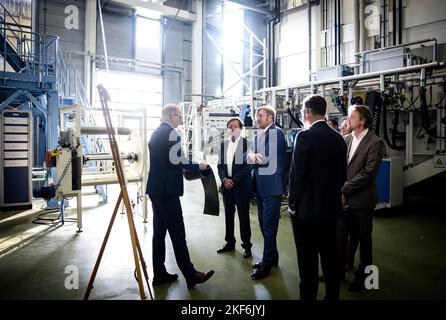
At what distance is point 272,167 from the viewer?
11.6 feet

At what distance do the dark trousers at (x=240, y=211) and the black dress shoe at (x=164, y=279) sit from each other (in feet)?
3.38

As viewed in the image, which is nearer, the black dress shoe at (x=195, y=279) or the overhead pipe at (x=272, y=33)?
the black dress shoe at (x=195, y=279)

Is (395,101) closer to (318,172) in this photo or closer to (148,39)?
(318,172)

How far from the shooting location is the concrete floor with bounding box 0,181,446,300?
3.12m

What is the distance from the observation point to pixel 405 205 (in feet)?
24.1

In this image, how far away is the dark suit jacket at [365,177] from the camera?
3029 mm

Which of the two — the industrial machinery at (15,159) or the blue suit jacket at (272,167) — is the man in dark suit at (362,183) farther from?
the industrial machinery at (15,159)

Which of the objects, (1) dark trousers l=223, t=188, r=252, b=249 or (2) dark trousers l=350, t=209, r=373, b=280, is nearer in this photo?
(2) dark trousers l=350, t=209, r=373, b=280

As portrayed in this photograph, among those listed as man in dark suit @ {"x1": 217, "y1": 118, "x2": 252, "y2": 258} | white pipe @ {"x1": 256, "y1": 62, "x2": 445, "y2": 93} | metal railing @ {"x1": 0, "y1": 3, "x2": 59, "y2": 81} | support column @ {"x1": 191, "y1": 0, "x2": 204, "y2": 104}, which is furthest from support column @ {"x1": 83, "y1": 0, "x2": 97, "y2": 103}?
man in dark suit @ {"x1": 217, "y1": 118, "x2": 252, "y2": 258}

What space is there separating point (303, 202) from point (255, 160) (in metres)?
1.18

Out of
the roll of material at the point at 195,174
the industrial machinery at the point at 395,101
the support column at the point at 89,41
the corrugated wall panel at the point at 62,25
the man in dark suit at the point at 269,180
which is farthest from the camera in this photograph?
the support column at the point at 89,41

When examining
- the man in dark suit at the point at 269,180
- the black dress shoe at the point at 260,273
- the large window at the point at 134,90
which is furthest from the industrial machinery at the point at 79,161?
the large window at the point at 134,90

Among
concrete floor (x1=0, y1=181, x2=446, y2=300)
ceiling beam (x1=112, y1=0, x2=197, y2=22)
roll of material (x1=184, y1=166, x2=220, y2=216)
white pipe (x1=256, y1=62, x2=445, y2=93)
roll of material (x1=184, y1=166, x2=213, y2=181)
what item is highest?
ceiling beam (x1=112, y1=0, x2=197, y2=22)

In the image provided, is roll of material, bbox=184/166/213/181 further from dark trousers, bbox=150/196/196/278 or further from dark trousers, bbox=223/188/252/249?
dark trousers, bbox=223/188/252/249
